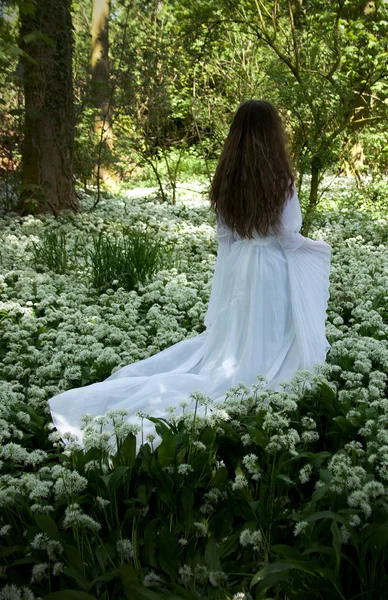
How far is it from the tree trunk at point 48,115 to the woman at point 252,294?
5642 millimetres

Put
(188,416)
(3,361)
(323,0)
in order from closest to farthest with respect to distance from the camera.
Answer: (188,416)
(3,361)
(323,0)

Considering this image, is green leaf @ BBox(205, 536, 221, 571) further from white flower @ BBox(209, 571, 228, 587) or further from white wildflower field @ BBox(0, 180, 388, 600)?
white flower @ BBox(209, 571, 228, 587)

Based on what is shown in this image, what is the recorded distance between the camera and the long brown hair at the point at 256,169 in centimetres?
372

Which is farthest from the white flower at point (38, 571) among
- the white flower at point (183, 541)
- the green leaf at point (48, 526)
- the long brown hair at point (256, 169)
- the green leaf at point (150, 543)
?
the long brown hair at point (256, 169)

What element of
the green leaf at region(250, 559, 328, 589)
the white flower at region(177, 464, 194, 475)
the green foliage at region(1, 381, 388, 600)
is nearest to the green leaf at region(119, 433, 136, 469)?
the green foliage at region(1, 381, 388, 600)

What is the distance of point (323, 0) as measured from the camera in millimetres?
8008

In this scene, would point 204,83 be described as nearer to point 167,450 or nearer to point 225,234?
point 225,234

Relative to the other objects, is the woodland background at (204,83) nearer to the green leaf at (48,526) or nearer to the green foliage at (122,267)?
the green foliage at (122,267)

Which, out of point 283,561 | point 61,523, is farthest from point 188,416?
point 283,561

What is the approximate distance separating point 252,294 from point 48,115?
6.36 meters

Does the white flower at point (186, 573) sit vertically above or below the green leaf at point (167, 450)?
below

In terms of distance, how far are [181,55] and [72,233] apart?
4459 mm

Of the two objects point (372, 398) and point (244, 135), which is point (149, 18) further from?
point (372, 398)

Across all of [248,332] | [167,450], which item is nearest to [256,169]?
[248,332]
